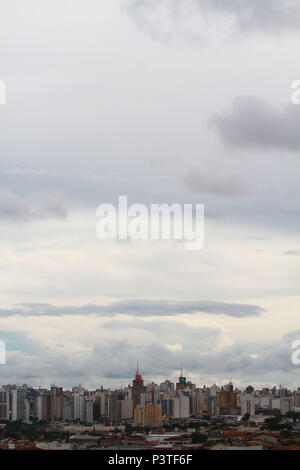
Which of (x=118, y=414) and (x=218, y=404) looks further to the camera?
(x=218, y=404)

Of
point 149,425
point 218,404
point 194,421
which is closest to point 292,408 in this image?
point 218,404

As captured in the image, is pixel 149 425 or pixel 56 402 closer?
pixel 149 425

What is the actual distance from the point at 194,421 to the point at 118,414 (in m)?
2.75

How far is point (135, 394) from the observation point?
27.1m

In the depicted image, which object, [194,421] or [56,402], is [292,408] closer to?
[194,421]
